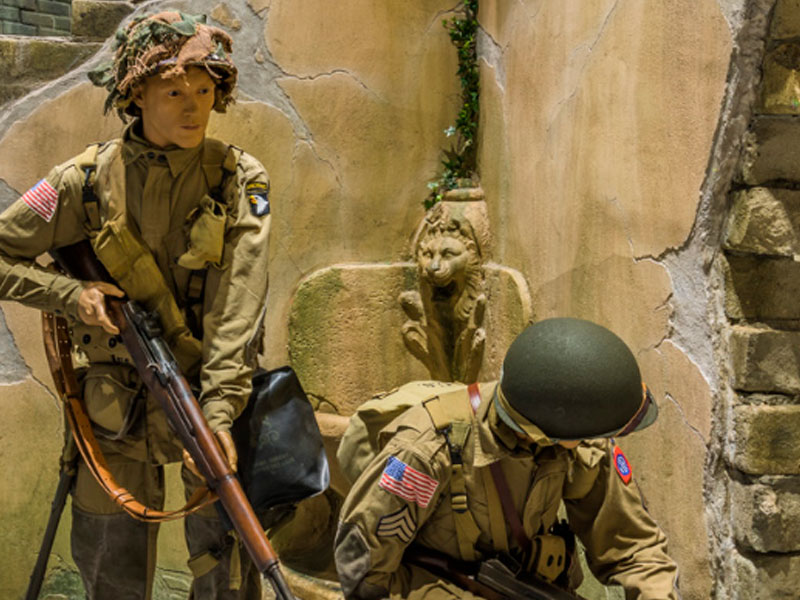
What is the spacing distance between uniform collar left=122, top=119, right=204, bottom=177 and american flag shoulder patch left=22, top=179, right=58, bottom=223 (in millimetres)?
207

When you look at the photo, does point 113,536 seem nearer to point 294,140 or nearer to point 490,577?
point 490,577

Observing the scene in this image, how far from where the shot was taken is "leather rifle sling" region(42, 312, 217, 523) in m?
2.58

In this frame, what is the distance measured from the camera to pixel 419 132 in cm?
405

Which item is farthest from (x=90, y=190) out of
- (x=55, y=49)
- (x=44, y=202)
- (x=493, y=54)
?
(x=493, y=54)

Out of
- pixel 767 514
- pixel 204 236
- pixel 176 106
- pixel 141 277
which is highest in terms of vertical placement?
pixel 176 106

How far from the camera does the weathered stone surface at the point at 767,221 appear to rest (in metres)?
2.58

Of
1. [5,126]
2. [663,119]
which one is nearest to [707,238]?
[663,119]

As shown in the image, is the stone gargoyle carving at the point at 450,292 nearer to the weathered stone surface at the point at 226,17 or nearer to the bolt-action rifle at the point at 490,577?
the weathered stone surface at the point at 226,17

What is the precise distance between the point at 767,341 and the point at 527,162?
131cm

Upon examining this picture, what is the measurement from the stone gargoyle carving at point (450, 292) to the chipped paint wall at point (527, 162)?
3.7 inches

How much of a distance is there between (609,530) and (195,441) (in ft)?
3.30

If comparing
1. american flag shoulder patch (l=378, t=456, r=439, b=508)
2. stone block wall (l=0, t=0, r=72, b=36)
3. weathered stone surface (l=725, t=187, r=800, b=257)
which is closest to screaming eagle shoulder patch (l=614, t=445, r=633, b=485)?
american flag shoulder patch (l=378, t=456, r=439, b=508)

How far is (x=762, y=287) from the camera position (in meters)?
2.65

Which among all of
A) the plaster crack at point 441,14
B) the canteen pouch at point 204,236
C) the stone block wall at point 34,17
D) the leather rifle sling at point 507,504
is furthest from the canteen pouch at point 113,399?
the stone block wall at point 34,17
